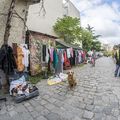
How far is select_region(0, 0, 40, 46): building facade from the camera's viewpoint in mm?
8180

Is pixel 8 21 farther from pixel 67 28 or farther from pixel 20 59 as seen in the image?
pixel 67 28

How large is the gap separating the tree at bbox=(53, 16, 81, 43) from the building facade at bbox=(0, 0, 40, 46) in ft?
42.7

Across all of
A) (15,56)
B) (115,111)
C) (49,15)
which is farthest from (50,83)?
(49,15)

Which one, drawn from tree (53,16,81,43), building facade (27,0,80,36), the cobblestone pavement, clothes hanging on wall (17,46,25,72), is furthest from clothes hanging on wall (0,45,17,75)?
tree (53,16,81,43)

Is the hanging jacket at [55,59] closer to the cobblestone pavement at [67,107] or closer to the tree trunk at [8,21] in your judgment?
the tree trunk at [8,21]

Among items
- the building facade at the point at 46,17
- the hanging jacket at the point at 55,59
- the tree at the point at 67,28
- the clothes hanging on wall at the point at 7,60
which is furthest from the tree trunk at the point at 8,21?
the tree at the point at 67,28

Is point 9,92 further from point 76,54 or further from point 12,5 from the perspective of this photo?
point 76,54

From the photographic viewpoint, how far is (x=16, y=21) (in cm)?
889

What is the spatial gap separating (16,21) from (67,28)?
14.4m

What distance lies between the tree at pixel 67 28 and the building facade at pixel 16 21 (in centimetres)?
1303

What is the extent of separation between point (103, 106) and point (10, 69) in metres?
3.82

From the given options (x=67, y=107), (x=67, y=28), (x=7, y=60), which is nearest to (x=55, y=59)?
(x=7, y=60)

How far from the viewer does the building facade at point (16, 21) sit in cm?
818

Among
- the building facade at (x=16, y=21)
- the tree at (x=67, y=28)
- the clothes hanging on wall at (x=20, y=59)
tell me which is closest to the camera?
the clothes hanging on wall at (x=20, y=59)
